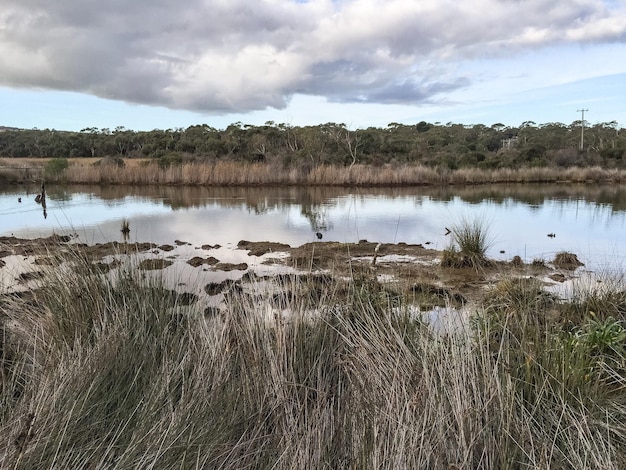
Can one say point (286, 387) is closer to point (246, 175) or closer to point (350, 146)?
point (246, 175)

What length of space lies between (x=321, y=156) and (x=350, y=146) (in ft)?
13.6

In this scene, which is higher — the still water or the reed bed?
the reed bed

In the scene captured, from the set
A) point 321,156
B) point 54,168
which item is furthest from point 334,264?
point 321,156

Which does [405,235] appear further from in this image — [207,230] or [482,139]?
[482,139]

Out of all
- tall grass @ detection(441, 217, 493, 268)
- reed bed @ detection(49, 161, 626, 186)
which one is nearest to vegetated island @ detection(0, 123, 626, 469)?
tall grass @ detection(441, 217, 493, 268)

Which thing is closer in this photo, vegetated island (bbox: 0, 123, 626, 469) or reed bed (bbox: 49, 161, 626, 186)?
vegetated island (bbox: 0, 123, 626, 469)

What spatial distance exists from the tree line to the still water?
9.89 m

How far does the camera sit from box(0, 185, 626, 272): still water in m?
11.8

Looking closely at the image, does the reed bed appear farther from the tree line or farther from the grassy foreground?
the grassy foreground

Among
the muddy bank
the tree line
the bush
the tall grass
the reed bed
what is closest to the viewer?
the muddy bank

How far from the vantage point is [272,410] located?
8.85 feet

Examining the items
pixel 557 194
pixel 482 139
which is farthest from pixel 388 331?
pixel 482 139

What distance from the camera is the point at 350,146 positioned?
4328 cm

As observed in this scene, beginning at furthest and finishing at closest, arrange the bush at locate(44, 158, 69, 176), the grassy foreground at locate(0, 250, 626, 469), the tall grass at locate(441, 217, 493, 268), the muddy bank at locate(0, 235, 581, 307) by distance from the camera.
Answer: the bush at locate(44, 158, 69, 176) < the tall grass at locate(441, 217, 493, 268) < the muddy bank at locate(0, 235, 581, 307) < the grassy foreground at locate(0, 250, 626, 469)
